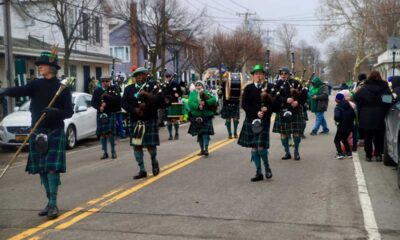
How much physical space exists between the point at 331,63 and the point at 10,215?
354 feet

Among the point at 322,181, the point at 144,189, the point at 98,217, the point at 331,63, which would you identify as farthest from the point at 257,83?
the point at 331,63

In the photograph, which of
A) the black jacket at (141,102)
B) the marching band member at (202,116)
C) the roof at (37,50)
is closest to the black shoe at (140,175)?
the black jacket at (141,102)

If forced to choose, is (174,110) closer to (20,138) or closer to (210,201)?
(20,138)

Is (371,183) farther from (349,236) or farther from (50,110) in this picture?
(50,110)

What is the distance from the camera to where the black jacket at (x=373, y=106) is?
10312mm

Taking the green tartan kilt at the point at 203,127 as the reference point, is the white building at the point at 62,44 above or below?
above

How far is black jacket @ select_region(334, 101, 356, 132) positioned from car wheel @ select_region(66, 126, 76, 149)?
730 cm

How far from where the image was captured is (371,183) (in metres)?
8.54

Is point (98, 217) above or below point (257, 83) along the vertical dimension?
below

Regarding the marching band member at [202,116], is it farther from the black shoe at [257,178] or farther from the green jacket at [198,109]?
the black shoe at [257,178]

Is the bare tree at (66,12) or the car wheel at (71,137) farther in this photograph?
the bare tree at (66,12)

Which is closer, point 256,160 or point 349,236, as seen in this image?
point 349,236

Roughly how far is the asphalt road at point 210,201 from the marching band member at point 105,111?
0.77 m

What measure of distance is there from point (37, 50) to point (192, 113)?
1459cm
